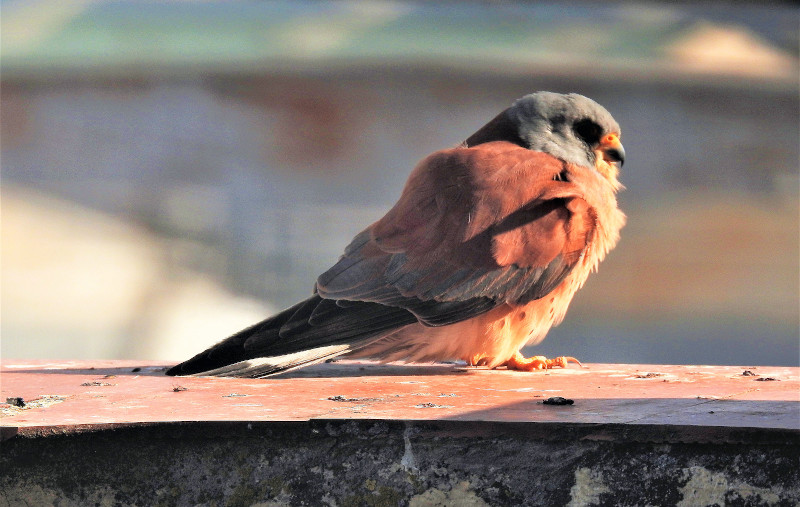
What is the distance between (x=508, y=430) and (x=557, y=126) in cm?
163

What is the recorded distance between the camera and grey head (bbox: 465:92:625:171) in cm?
300

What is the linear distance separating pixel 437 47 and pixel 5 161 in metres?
2.55

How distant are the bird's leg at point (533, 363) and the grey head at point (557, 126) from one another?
629 millimetres

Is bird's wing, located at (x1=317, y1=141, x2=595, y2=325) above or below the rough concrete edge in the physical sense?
above

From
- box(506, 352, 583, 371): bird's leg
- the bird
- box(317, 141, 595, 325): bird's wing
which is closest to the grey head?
the bird

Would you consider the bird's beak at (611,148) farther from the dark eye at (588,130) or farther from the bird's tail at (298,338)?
the bird's tail at (298,338)

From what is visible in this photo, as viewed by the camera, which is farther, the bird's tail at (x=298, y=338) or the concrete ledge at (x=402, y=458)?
the bird's tail at (x=298, y=338)

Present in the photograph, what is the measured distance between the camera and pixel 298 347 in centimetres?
241

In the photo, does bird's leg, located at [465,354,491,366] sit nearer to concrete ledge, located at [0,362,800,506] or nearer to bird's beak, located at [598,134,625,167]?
bird's beak, located at [598,134,625,167]

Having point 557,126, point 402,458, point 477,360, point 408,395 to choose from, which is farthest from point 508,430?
point 557,126

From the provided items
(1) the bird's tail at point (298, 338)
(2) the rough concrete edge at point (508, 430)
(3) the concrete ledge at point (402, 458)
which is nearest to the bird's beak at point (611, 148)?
(1) the bird's tail at point (298, 338)

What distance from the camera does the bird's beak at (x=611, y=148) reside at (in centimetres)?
308

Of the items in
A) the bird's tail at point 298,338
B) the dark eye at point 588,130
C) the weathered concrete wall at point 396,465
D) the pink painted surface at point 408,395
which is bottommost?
the weathered concrete wall at point 396,465

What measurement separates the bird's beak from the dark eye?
0.02 meters
